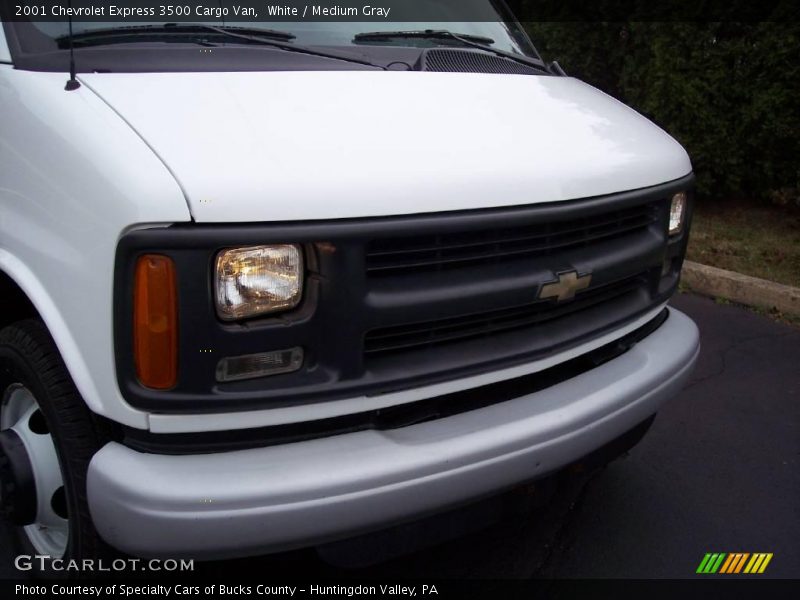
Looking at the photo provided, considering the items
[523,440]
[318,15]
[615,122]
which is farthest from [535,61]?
[523,440]

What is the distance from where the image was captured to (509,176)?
2006mm

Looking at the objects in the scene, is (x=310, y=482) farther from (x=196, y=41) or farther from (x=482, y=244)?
(x=196, y=41)

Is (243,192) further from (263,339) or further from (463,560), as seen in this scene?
(463,560)

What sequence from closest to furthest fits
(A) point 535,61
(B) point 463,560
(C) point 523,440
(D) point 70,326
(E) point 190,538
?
(E) point 190,538
(D) point 70,326
(C) point 523,440
(B) point 463,560
(A) point 535,61

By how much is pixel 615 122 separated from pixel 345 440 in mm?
1514

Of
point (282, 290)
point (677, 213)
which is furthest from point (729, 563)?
point (282, 290)

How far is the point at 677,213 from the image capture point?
2.69 metres

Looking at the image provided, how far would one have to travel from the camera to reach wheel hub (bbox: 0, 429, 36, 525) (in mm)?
2166

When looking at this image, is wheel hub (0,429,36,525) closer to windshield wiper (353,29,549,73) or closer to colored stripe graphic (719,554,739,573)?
windshield wiper (353,29,549,73)

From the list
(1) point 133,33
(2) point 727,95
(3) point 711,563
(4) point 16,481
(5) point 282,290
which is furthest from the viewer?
(2) point 727,95

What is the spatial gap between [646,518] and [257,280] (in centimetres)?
195

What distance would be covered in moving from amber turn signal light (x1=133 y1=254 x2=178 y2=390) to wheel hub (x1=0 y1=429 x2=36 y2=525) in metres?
0.74

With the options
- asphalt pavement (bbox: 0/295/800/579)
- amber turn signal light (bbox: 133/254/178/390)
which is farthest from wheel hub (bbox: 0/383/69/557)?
amber turn signal light (bbox: 133/254/178/390)

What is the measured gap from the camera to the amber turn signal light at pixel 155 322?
64.9 inches
